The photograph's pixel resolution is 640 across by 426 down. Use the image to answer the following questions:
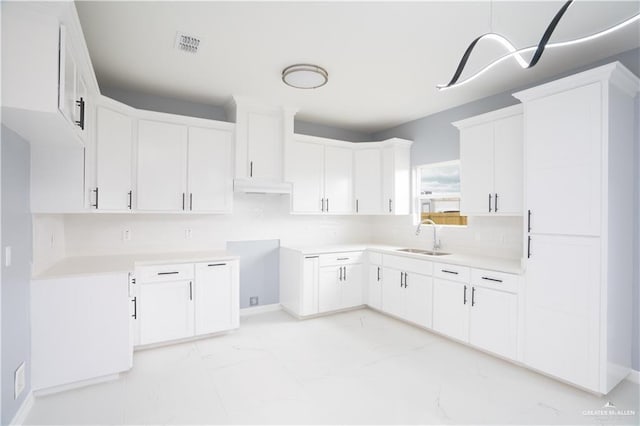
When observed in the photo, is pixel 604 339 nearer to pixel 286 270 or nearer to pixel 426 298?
pixel 426 298

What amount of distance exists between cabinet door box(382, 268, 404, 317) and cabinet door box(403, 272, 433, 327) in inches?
3.3

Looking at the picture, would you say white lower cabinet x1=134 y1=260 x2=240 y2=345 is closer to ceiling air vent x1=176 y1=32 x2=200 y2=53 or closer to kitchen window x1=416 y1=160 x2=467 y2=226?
ceiling air vent x1=176 y1=32 x2=200 y2=53

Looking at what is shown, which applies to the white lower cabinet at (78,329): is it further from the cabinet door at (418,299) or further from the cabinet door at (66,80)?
the cabinet door at (418,299)

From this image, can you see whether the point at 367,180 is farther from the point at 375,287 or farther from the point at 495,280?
the point at 495,280

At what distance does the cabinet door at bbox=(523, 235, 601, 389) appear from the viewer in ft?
7.93

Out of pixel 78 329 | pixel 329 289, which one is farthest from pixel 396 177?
pixel 78 329

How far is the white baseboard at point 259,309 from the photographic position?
4.27 metres

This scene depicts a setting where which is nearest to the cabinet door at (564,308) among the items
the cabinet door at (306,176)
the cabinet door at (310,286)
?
the cabinet door at (310,286)

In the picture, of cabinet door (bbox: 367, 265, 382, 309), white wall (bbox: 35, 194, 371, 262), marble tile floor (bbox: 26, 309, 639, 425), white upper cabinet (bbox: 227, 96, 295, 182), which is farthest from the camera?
cabinet door (bbox: 367, 265, 382, 309)

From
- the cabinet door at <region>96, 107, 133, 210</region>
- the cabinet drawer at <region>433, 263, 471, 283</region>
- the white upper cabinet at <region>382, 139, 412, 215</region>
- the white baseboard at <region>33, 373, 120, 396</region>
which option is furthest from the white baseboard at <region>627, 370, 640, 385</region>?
the cabinet door at <region>96, 107, 133, 210</region>

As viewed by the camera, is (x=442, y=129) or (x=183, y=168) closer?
(x=183, y=168)

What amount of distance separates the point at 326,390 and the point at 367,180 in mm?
3017

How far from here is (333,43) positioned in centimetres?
262

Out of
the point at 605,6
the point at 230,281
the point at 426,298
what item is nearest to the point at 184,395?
the point at 230,281
